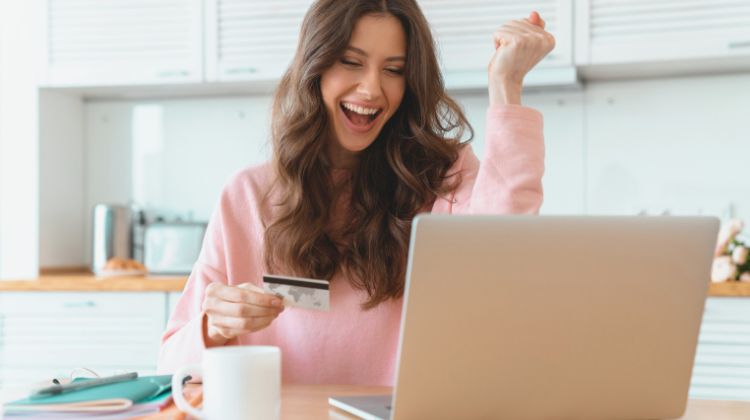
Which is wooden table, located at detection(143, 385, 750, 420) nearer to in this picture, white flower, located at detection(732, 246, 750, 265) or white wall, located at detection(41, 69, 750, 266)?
white flower, located at detection(732, 246, 750, 265)

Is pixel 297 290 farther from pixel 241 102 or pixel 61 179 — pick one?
pixel 61 179

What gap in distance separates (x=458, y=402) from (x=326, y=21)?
2.72 feet

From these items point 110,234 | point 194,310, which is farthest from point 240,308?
point 110,234

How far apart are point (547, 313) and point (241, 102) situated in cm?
277

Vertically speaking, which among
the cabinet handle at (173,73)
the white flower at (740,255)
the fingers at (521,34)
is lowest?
the white flower at (740,255)

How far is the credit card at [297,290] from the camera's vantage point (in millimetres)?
1166

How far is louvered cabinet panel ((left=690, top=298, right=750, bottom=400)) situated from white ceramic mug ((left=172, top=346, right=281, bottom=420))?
1977 mm

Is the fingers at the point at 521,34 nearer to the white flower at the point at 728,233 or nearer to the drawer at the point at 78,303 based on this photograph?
the white flower at the point at 728,233

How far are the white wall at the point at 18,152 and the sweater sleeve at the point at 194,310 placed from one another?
1.98m

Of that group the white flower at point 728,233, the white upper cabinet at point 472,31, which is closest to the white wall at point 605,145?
the white upper cabinet at point 472,31

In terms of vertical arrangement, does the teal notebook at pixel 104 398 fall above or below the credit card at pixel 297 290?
below

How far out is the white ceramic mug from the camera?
924 millimetres

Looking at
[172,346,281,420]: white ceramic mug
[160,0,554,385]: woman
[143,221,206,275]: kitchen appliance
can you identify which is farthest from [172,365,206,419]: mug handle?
[143,221,206,275]: kitchen appliance

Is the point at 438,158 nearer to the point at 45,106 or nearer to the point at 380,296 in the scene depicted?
the point at 380,296
